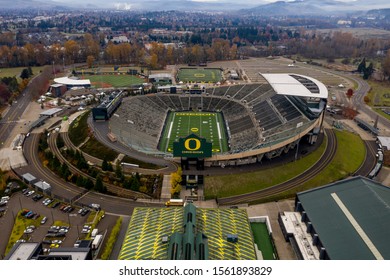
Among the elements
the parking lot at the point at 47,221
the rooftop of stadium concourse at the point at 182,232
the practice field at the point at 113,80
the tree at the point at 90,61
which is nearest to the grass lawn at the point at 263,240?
the rooftop of stadium concourse at the point at 182,232

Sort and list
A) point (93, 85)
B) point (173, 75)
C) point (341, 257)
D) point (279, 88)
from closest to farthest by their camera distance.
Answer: point (341, 257) < point (279, 88) < point (93, 85) < point (173, 75)

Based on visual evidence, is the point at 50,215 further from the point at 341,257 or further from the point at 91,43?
the point at 91,43

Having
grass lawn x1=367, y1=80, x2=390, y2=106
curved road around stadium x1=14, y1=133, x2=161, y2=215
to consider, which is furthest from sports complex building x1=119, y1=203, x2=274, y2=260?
grass lawn x1=367, y1=80, x2=390, y2=106

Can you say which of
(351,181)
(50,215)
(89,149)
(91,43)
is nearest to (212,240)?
(351,181)

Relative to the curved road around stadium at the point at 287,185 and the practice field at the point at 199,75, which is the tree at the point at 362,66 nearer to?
the practice field at the point at 199,75

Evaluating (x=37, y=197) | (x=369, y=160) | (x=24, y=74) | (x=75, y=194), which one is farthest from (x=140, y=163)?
(x=24, y=74)
